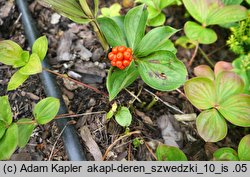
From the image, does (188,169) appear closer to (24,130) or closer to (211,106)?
(211,106)

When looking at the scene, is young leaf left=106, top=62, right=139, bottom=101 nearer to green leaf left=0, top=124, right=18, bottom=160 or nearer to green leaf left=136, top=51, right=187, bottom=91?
green leaf left=136, top=51, right=187, bottom=91

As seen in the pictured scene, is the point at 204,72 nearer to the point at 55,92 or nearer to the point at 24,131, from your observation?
the point at 55,92

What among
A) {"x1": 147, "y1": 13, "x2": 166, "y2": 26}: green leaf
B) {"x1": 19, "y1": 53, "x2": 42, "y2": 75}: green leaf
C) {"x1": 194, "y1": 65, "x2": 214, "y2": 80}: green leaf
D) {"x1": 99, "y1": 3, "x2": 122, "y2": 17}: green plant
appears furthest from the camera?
{"x1": 99, "y1": 3, "x2": 122, "y2": 17}: green plant

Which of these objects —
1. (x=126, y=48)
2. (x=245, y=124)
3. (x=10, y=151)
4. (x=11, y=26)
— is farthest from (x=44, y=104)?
(x=245, y=124)

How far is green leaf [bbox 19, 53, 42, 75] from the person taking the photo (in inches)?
65.7

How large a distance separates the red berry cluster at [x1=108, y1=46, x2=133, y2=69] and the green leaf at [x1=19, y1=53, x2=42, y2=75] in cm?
38

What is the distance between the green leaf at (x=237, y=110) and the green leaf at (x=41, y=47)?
97 centimetres

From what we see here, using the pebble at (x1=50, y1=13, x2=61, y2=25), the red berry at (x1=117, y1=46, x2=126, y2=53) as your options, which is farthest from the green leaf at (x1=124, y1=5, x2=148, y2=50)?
the pebble at (x1=50, y1=13, x2=61, y2=25)

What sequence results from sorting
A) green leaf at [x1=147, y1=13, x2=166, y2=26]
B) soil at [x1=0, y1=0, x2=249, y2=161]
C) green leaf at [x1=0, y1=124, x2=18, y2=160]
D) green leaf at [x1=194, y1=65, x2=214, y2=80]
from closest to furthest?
green leaf at [x1=0, y1=124, x2=18, y2=160] < soil at [x1=0, y1=0, x2=249, y2=161] < green leaf at [x1=194, y1=65, x2=214, y2=80] < green leaf at [x1=147, y1=13, x2=166, y2=26]

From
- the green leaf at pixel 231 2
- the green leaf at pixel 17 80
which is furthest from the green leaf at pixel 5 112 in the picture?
the green leaf at pixel 231 2

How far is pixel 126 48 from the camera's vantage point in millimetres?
1637

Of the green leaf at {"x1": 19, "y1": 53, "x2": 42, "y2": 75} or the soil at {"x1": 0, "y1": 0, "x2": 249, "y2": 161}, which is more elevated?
the green leaf at {"x1": 19, "y1": 53, "x2": 42, "y2": 75}

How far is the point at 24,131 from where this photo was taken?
1.62 metres

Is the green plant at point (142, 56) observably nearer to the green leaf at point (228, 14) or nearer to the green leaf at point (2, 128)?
the green leaf at point (228, 14)
